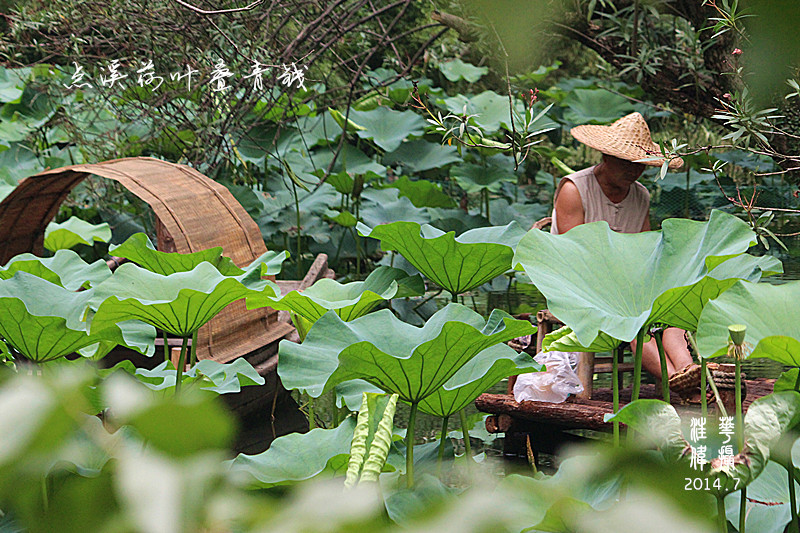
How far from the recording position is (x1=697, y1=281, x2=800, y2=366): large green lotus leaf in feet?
2.99

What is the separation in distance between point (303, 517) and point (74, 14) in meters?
3.29

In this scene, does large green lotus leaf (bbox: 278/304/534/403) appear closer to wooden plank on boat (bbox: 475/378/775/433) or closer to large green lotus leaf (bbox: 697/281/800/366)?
large green lotus leaf (bbox: 697/281/800/366)

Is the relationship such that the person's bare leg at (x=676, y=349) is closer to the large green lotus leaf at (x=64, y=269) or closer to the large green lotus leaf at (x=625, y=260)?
the large green lotus leaf at (x=625, y=260)

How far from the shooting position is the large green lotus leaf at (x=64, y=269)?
1744 mm

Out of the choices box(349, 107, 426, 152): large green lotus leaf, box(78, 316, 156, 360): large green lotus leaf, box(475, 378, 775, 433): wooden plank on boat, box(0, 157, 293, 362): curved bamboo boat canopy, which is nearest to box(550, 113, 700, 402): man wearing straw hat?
box(475, 378, 775, 433): wooden plank on boat

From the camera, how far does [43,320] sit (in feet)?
4.29

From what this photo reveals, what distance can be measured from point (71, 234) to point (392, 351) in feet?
8.57

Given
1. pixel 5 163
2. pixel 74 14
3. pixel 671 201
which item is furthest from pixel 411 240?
pixel 5 163

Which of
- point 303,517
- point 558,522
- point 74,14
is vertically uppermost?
point 74,14

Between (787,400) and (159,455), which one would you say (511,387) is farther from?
(159,455)

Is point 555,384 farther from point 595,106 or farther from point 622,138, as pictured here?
point 595,106

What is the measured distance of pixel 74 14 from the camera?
297 centimetres

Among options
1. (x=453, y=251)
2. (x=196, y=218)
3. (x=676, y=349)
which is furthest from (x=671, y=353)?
(x=196, y=218)

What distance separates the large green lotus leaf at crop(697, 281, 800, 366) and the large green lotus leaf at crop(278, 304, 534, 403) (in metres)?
0.30
